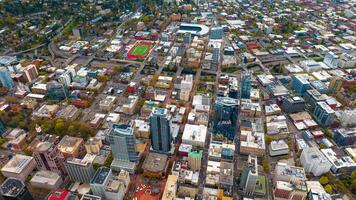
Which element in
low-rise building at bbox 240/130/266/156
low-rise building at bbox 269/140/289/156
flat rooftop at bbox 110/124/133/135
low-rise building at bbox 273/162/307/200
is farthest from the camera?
low-rise building at bbox 269/140/289/156

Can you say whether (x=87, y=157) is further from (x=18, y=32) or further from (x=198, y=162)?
(x=18, y=32)

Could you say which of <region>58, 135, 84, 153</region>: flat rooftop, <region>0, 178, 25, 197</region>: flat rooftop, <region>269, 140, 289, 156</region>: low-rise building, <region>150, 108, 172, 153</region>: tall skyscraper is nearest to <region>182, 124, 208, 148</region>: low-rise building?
<region>150, 108, 172, 153</region>: tall skyscraper

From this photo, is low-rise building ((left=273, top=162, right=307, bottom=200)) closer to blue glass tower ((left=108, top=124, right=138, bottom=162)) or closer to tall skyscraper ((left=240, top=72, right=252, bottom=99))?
tall skyscraper ((left=240, top=72, right=252, bottom=99))

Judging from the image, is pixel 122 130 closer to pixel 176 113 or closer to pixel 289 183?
pixel 176 113

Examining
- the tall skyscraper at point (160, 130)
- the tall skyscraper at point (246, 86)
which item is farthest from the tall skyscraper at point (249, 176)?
the tall skyscraper at point (246, 86)

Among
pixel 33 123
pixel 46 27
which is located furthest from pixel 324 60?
pixel 46 27

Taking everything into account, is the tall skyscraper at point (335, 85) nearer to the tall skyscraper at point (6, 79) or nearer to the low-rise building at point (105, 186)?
the low-rise building at point (105, 186)
